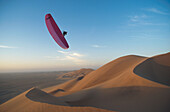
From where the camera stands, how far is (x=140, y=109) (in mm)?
4250

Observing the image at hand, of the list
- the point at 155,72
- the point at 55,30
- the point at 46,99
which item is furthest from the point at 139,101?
the point at 155,72

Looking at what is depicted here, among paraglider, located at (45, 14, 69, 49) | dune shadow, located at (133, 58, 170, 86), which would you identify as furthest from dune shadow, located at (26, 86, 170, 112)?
paraglider, located at (45, 14, 69, 49)

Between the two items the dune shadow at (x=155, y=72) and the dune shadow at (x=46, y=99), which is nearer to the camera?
the dune shadow at (x=46, y=99)

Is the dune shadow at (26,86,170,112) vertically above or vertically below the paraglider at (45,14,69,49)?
below

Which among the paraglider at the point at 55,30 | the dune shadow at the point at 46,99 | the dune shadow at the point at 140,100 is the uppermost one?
the paraglider at the point at 55,30

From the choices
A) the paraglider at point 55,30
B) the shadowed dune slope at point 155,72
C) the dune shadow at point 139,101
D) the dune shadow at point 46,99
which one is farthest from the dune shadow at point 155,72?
the paraglider at point 55,30

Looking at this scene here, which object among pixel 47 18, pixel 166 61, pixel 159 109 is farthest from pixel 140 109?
pixel 166 61

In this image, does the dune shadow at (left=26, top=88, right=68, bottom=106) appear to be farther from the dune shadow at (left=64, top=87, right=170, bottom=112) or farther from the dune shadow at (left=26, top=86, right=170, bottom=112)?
the dune shadow at (left=64, top=87, right=170, bottom=112)

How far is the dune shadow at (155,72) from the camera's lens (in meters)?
7.85

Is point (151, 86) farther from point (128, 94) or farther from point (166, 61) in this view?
point (166, 61)

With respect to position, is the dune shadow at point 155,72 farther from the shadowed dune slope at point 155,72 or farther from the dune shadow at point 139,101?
the dune shadow at point 139,101

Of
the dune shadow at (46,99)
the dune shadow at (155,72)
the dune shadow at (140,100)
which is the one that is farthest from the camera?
the dune shadow at (155,72)

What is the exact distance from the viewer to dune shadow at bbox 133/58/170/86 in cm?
785

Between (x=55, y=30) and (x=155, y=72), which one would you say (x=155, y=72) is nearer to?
(x=155, y=72)
